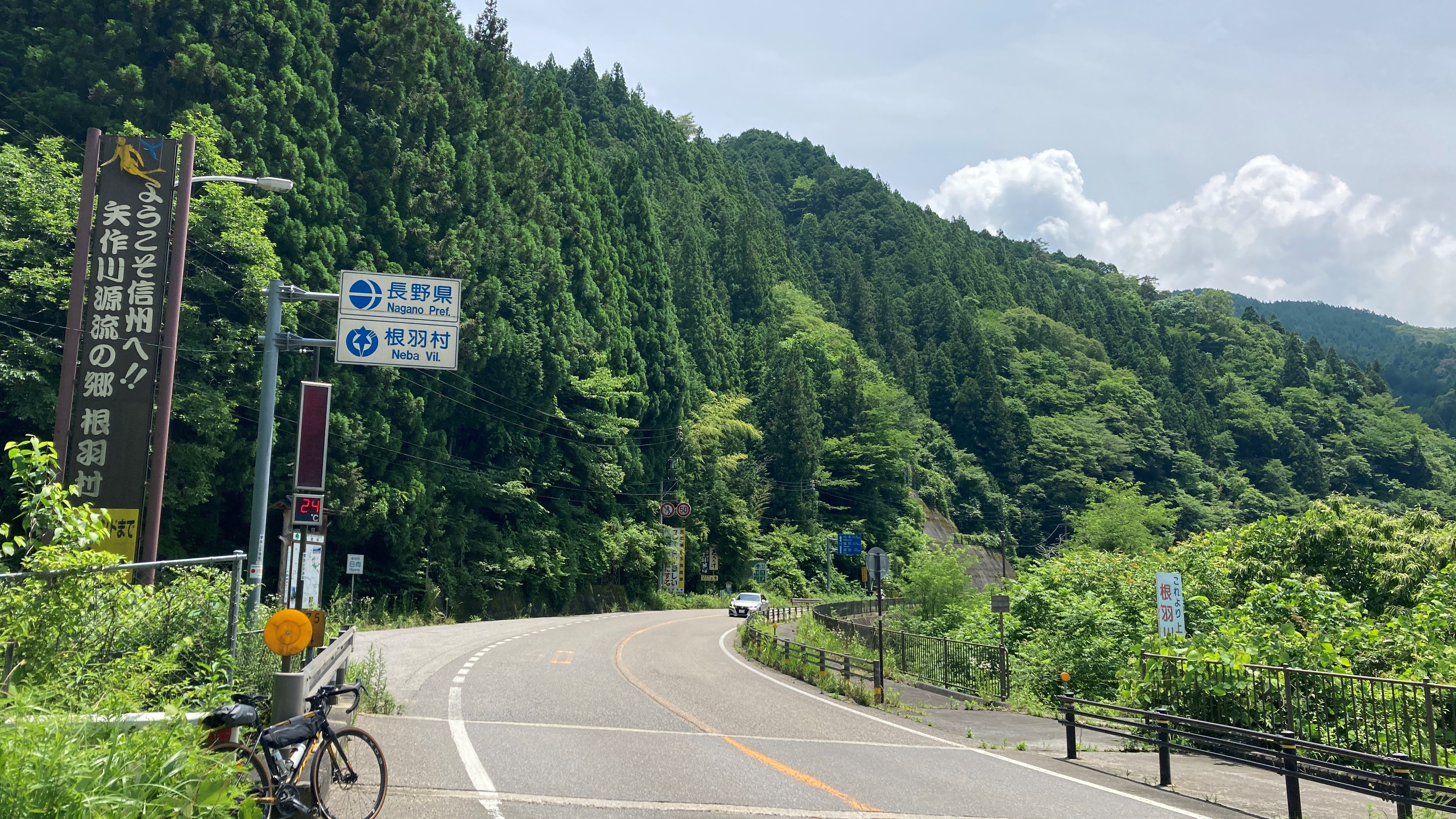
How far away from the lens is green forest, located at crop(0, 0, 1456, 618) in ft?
103

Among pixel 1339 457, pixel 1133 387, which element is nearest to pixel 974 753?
pixel 1133 387

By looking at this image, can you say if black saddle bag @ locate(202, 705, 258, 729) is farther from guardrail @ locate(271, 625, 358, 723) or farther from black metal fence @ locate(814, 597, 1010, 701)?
black metal fence @ locate(814, 597, 1010, 701)

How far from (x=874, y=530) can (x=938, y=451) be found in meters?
23.9

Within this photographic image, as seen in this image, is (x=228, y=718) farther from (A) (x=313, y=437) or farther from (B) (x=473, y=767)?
(A) (x=313, y=437)

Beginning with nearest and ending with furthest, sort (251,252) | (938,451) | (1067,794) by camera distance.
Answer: (1067,794)
(251,252)
(938,451)

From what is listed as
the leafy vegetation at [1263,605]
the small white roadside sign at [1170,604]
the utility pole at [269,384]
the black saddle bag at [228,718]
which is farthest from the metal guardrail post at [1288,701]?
the utility pole at [269,384]

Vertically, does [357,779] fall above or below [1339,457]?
below

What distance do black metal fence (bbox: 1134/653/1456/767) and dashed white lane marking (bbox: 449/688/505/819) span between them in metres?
8.59

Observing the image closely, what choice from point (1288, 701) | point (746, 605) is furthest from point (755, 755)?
point (746, 605)

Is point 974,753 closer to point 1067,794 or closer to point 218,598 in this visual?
point 1067,794

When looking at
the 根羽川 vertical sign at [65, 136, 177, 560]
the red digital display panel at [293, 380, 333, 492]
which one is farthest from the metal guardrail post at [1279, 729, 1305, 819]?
the 根羽川 vertical sign at [65, 136, 177, 560]

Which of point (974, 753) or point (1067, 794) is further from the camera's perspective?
point (974, 753)

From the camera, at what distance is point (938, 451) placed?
10075 cm

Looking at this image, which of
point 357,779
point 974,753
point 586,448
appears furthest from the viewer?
point 586,448
